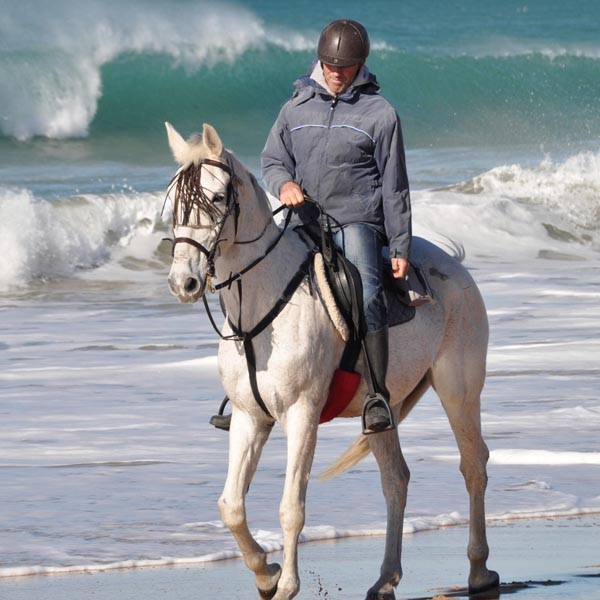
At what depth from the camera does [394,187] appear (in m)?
6.14

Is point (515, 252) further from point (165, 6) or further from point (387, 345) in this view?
point (165, 6)

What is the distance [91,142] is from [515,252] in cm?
1366

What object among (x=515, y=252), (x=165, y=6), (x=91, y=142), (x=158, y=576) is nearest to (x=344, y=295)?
(x=158, y=576)

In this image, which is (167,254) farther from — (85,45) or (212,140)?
(85,45)

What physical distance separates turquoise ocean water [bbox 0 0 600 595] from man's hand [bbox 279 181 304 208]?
5.65 feet

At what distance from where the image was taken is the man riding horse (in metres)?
6.09

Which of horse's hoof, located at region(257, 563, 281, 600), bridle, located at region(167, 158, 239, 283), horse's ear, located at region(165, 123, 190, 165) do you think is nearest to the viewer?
bridle, located at region(167, 158, 239, 283)

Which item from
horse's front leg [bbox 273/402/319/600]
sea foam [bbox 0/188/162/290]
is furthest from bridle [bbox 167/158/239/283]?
sea foam [bbox 0/188/162/290]

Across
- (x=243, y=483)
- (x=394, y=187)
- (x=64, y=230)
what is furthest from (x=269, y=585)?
(x=64, y=230)

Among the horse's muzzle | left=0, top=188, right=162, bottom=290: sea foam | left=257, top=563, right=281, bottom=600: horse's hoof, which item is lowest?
left=0, top=188, right=162, bottom=290: sea foam

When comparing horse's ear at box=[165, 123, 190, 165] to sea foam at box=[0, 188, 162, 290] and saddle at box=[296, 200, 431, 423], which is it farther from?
sea foam at box=[0, 188, 162, 290]

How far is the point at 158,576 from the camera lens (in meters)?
6.41

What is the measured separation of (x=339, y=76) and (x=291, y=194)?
0.56m

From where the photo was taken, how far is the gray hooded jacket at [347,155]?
611 cm
